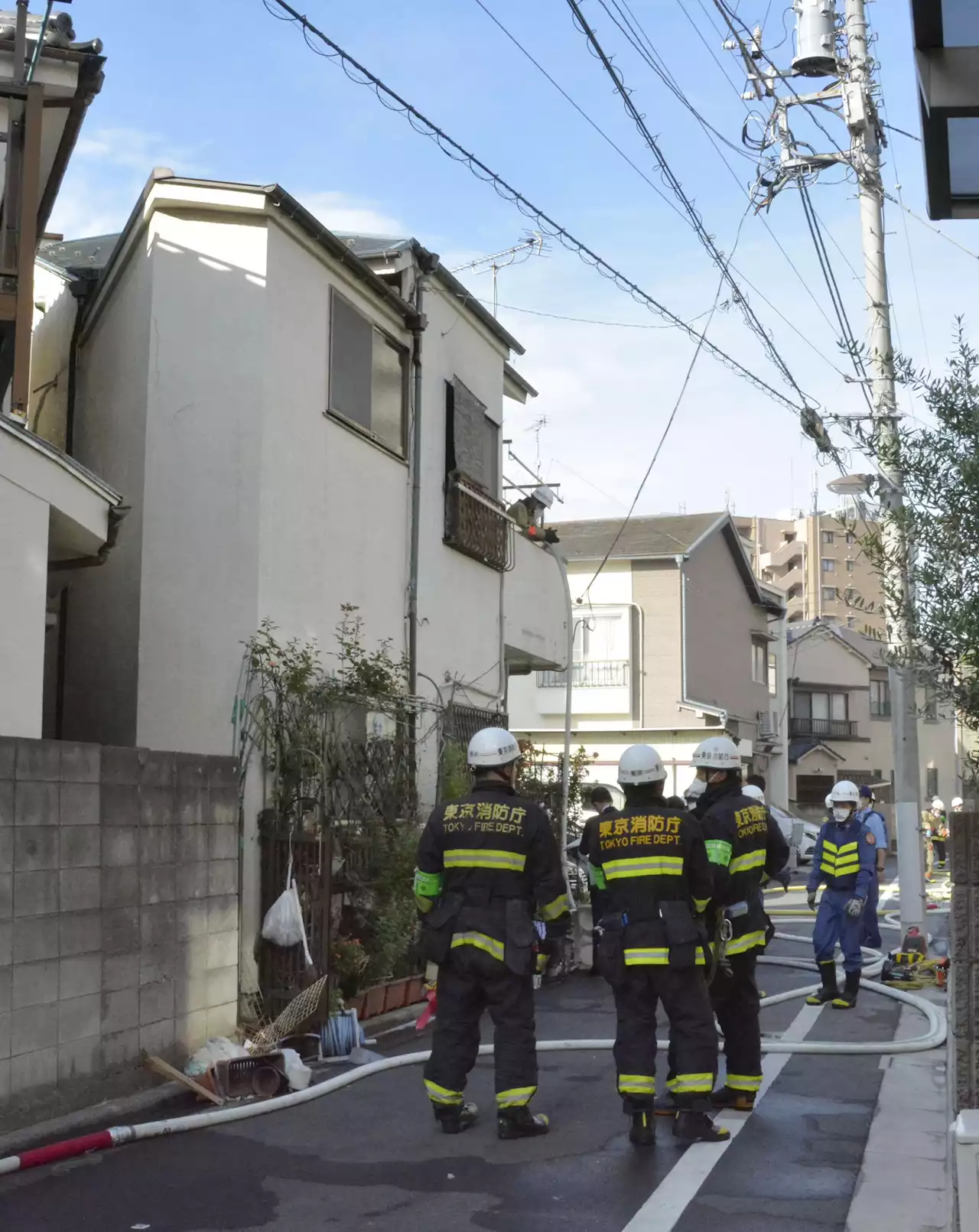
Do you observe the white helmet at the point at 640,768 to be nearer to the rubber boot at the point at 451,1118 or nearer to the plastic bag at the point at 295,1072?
the rubber boot at the point at 451,1118

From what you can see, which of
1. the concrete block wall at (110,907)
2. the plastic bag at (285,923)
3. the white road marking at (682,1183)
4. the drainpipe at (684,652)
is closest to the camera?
the white road marking at (682,1183)

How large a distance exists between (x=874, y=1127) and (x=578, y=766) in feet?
32.7

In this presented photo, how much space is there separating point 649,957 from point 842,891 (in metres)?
5.07

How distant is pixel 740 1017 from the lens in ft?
24.5

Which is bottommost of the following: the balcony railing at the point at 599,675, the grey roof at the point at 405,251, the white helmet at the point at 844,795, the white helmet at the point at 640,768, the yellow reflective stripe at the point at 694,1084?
the yellow reflective stripe at the point at 694,1084

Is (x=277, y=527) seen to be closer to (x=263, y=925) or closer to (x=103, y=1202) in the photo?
(x=263, y=925)

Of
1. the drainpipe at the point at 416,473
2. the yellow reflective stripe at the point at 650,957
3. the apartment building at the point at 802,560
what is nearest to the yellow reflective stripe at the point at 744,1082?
the yellow reflective stripe at the point at 650,957

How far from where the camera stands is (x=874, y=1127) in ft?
23.0

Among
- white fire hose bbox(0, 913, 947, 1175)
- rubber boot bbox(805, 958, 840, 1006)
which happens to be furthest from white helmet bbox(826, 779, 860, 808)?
white fire hose bbox(0, 913, 947, 1175)

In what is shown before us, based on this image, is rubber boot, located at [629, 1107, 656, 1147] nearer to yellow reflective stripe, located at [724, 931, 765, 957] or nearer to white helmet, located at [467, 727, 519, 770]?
yellow reflective stripe, located at [724, 931, 765, 957]

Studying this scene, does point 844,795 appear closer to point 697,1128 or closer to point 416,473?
point 416,473

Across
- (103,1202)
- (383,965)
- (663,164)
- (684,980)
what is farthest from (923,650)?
(663,164)

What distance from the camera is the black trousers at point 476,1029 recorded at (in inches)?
269

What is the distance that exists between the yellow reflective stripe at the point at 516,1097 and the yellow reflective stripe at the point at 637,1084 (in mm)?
471
